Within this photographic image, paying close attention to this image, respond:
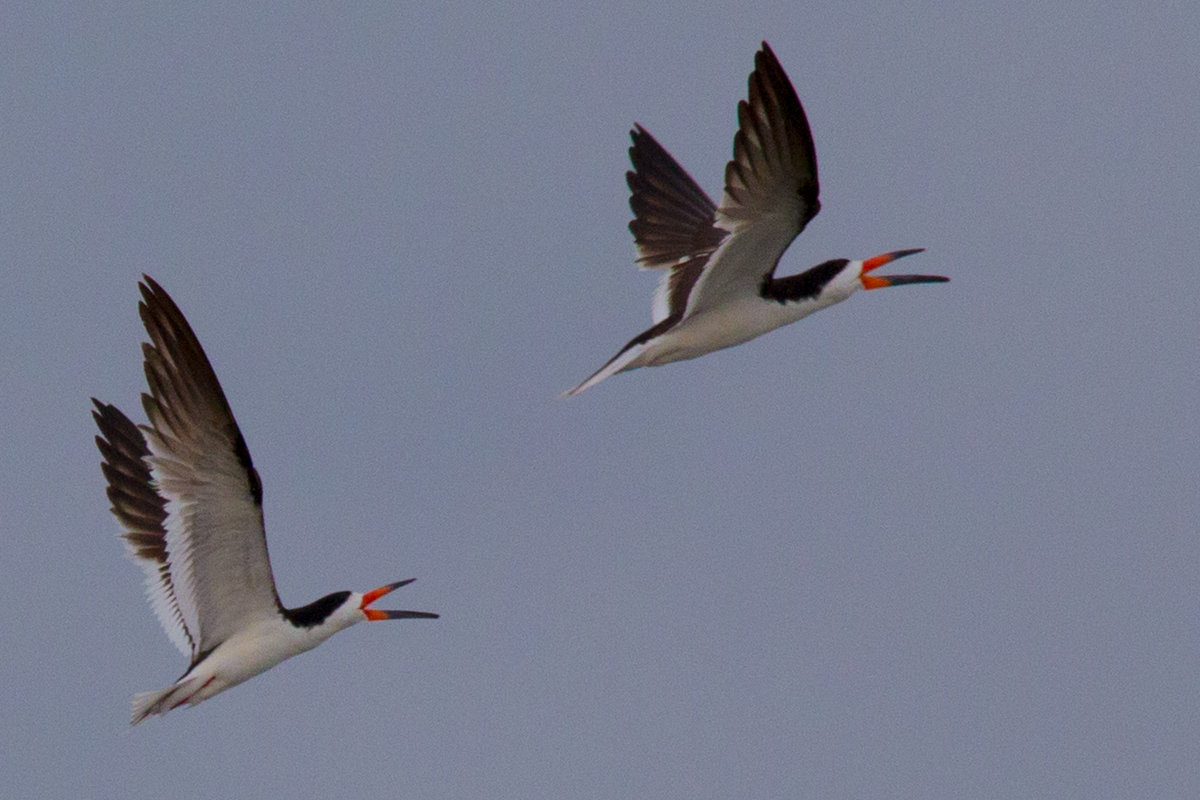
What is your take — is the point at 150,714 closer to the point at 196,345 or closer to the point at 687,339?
the point at 196,345

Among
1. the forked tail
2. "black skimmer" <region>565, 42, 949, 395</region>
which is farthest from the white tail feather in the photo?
the forked tail

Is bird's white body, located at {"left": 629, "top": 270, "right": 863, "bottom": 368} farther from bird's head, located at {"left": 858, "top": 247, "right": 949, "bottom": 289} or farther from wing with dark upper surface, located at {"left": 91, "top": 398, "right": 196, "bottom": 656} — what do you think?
wing with dark upper surface, located at {"left": 91, "top": 398, "right": 196, "bottom": 656}

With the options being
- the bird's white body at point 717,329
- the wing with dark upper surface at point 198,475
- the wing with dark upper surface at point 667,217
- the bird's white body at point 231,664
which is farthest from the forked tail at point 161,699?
the wing with dark upper surface at point 667,217

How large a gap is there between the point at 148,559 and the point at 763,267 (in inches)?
173

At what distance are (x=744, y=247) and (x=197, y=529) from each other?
13.0 feet

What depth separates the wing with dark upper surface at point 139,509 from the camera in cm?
1548

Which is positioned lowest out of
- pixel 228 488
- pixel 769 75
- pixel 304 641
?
pixel 304 641

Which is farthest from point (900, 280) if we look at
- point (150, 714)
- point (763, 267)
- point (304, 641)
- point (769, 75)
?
point (150, 714)

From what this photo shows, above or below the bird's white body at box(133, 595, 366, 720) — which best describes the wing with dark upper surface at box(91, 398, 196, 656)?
above

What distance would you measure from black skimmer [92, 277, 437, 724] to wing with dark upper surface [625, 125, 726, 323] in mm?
3597

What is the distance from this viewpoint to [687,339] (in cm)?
1641

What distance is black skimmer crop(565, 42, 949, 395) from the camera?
49.1 feet

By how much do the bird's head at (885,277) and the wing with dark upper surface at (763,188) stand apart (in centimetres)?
104

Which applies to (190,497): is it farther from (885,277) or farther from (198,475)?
(885,277)
